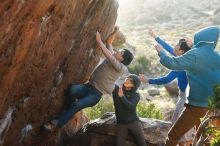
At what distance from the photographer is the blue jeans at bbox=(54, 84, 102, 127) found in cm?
809

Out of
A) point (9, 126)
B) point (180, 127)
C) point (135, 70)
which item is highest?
point (9, 126)

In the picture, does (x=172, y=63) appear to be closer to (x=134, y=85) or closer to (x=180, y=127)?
(x=180, y=127)

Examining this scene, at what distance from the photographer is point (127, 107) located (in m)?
7.95

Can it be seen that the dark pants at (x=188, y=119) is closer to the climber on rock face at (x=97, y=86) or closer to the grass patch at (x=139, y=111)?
the climber on rock face at (x=97, y=86)

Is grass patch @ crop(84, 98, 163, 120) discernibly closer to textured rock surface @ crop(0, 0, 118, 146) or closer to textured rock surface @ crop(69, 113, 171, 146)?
textured rock surface @ crop(69, 113, 171, 146)

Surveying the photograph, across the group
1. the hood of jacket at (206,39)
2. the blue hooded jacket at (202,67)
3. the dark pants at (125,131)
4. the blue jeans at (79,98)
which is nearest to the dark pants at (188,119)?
the blue hooded jacket at (202,67)

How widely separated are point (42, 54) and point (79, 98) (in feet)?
6.03

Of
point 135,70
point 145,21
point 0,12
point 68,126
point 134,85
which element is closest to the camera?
point 0,12

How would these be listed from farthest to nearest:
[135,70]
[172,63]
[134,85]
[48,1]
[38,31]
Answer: [135,70]
[134,85]
[172,63]
[38,31]
[48,1]

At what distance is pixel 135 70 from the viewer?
26500mm

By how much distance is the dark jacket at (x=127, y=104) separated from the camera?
7852 millimetres

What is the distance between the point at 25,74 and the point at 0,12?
192 centimetres

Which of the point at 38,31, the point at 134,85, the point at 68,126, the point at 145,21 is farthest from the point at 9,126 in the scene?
the point at 145,21

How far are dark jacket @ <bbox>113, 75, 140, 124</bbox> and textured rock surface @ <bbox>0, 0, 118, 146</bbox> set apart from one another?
1198 millimetres
